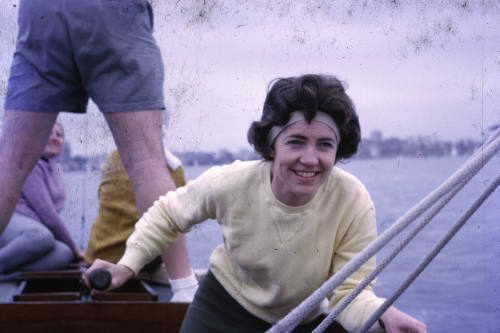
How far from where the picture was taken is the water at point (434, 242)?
1.18m

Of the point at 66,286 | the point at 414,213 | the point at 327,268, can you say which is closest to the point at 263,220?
the point at 327,268

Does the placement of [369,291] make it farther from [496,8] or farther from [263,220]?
[496,8]

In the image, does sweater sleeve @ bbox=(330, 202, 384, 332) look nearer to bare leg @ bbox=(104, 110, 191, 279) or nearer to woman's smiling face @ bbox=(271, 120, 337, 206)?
woman's smiling face @ bbox=(271, 120, 337, 206)

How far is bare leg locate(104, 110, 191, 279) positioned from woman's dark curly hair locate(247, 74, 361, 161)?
0.31 meters

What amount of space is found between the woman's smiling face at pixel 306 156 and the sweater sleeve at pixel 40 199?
1.44m

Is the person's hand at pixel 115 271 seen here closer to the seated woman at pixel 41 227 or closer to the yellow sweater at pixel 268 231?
the yellow sweater at pixel 268 231

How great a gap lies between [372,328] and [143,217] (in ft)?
1.90

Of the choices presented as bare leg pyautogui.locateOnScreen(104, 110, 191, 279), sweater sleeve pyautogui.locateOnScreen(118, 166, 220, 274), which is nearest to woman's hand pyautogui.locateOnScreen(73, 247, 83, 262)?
bare leg pyautogui.locateOnScreen(104, 110, 191, 279)

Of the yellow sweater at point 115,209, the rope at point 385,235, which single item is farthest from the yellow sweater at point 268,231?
the yellow sweater at point 115,209

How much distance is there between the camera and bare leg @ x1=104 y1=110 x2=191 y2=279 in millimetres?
1502

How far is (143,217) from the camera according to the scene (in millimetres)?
1441

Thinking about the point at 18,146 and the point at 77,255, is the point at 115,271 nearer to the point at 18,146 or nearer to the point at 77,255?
the point at 18,146

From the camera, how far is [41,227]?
7.80 ft

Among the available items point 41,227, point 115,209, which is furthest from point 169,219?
point 41,227
